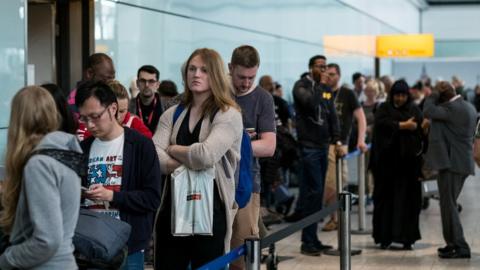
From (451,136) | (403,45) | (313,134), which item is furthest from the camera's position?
(403,45)

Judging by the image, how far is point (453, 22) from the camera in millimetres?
45688

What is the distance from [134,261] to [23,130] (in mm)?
1371

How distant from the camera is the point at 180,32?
38.4 feet

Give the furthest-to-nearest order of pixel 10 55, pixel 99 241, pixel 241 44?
pixel 241 44, pixel 10 55, pixel 99 241

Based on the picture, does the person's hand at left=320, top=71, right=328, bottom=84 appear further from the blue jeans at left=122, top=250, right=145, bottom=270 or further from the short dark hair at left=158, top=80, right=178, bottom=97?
the blue jeans at left=122, top=250, right=145, bottom=270

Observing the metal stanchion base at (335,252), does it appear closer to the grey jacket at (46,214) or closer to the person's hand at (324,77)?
the person's hand at (324,77)

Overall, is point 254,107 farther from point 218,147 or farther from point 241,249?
point 241,249

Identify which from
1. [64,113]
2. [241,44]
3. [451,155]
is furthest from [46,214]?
[241,44]

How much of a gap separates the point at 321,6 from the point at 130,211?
1553cm

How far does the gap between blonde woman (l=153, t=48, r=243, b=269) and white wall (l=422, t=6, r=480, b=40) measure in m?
41.1

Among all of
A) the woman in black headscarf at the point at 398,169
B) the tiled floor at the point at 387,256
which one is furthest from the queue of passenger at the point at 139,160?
the woman in black headscarf at the point at 398,169

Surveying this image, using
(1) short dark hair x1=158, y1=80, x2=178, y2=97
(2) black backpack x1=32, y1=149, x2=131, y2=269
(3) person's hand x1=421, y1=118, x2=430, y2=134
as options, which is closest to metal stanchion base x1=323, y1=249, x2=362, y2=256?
(3) person's hand x1=421, y1=118, x2=430, y2=134

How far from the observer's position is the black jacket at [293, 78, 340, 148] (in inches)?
414

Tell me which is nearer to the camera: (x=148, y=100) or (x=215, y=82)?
(x=215, y=82)
